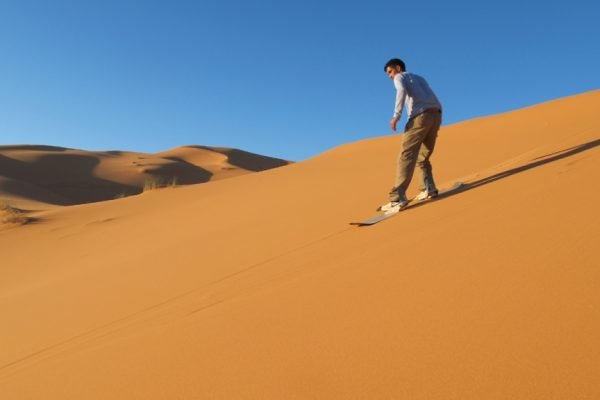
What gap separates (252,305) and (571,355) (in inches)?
55.6

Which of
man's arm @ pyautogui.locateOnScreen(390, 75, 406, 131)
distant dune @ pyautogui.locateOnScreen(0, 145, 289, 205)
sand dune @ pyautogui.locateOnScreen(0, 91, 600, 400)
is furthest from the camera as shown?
distant dune @ pyautogui.locateOnScreen(0, 145, 289, 205)

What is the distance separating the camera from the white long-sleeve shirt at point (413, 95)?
4090 mm

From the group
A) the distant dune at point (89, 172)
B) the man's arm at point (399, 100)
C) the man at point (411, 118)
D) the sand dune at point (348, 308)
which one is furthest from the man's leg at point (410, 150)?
the distant dune at point (89, 172)

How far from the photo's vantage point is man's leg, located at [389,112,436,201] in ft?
13.5

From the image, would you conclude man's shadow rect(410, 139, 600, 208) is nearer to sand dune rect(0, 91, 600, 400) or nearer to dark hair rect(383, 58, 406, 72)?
sand dune rect(0, 91, 600, 400)

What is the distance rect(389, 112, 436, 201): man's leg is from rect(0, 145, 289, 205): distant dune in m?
22.9

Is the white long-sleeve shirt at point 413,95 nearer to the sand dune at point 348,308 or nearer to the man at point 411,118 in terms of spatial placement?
the man at point 411,118

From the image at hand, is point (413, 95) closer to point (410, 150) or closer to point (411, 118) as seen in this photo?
point (411, 118)

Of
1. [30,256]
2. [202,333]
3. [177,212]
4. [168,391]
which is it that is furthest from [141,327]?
[177,212]

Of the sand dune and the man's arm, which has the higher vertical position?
the man's arm

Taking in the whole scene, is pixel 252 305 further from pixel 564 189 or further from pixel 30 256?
pixel 30 256

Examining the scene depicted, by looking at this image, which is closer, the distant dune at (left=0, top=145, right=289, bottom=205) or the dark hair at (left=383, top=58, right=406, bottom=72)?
the dark hair at (left=383, top=58, right=406, bottom=72)

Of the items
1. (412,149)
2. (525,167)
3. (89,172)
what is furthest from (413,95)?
(89,172)

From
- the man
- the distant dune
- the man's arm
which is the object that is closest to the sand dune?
the man
